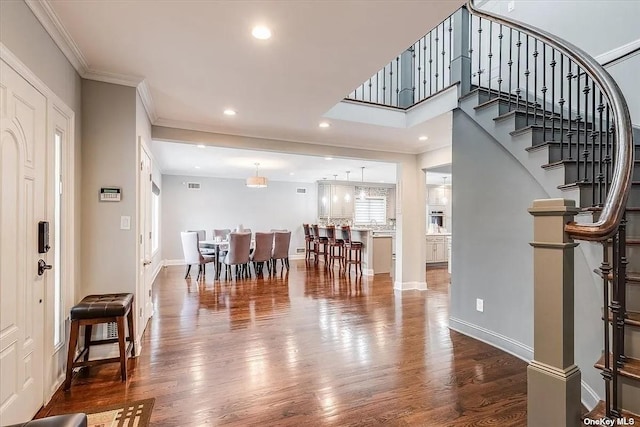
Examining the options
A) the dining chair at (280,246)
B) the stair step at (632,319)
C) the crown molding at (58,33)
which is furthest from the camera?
the dining chair at (280,246)

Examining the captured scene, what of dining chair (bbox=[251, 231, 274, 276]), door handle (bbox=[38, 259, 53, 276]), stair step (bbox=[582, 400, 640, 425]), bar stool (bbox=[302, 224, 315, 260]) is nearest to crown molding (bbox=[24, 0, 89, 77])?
door handle (bbox=[38, 259, 53, 276])

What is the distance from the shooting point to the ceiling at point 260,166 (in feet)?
19.9

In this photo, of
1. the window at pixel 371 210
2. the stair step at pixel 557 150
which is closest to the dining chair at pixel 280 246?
the window at pixel 371 210

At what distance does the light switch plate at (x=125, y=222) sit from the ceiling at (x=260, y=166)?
2.57 m

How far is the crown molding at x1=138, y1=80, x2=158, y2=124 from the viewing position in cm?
302

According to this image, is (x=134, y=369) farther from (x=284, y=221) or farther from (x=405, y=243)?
(x=284, y=221)

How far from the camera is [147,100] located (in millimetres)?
3338

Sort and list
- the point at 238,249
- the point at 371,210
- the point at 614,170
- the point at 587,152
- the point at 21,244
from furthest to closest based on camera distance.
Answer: the point at 371,210 → the point at 238,249 → the point at 587,152 → the point at 21,244 → the point at 614,170

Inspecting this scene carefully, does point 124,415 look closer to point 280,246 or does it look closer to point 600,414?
point 600,414

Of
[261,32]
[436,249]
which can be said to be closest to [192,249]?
[261,32]

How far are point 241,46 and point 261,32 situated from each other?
0.26m

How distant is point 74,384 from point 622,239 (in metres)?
3.62

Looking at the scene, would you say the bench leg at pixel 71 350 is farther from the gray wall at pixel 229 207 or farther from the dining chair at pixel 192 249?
the gray wall at pixel 229 207

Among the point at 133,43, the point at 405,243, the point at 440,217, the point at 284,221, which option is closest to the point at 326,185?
the point at 284,221
